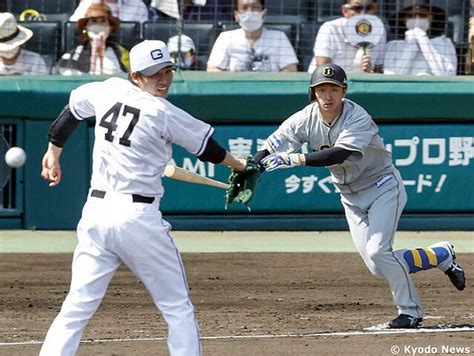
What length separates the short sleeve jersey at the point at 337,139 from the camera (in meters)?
6.64

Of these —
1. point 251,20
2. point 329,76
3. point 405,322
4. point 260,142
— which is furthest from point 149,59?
point 251,20

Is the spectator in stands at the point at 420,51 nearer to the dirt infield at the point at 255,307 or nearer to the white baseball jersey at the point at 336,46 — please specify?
the white baseball jersey at the point at 336,46

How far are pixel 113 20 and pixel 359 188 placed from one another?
5.27m

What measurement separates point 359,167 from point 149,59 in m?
2.01

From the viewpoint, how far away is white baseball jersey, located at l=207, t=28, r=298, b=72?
11.6m

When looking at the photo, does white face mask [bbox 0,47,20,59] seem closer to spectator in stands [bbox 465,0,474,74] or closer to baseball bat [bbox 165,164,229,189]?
spectator in stands [bbox 465,0,474,74]

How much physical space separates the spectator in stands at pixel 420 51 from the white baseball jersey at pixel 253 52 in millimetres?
1059

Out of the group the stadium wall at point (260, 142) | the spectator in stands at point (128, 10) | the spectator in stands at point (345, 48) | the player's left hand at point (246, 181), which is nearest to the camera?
the player's left hand at point (246, 181)

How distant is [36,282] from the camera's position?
858 centimetres

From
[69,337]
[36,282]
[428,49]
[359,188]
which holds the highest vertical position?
[428,49]

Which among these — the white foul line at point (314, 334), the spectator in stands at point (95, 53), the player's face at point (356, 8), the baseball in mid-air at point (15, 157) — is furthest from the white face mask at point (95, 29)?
the white foul line at point (314, 334)

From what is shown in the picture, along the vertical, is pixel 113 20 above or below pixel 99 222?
above

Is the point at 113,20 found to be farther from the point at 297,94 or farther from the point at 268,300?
the point at 268,300

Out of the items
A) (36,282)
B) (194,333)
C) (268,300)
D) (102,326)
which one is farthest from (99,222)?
(36,282)
